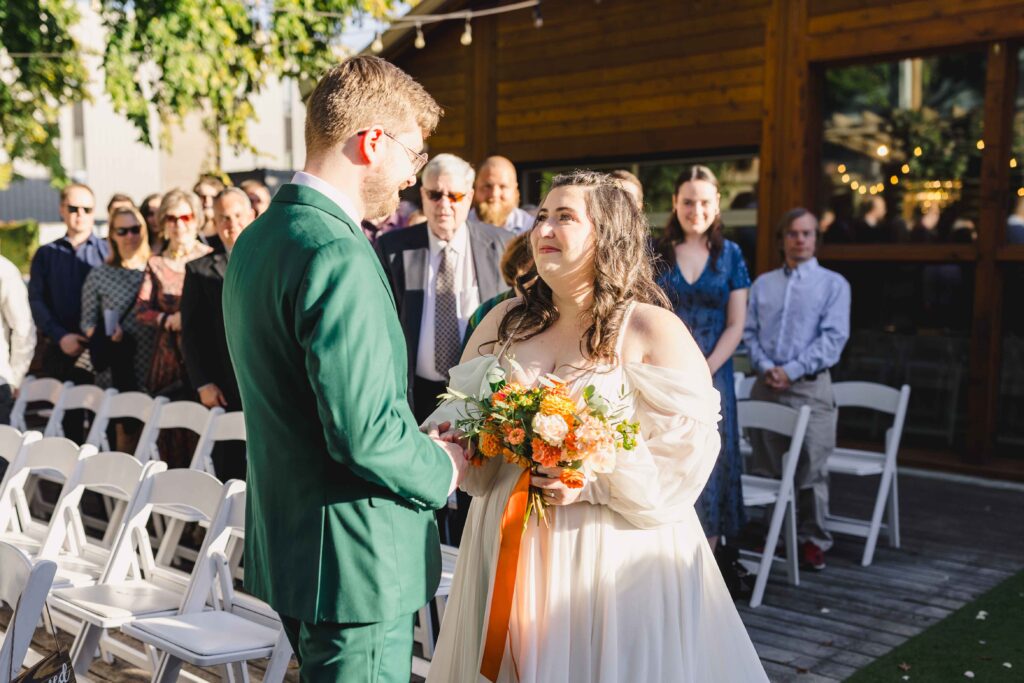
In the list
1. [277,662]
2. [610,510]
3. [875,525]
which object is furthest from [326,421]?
[875,525]

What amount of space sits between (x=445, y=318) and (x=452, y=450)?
91.0 inches

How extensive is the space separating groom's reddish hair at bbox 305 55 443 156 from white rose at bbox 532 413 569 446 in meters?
0.86

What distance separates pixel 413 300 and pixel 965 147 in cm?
517

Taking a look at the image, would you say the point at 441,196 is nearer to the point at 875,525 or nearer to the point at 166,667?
the point at 166,667

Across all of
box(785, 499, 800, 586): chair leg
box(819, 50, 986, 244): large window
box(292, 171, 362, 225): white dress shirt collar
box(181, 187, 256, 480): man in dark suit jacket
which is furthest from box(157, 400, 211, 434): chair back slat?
box(819, 50, 986, 244): large window

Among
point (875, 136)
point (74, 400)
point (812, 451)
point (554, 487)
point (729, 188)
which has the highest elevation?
point (875, 136)

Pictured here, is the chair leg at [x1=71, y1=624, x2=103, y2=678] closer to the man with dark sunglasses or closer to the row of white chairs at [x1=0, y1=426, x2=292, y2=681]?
the row of white chairs at [x1=0, y1=426, x2=292, y2=681]

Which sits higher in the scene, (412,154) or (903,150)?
(903,150)

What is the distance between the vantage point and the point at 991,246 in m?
7.72

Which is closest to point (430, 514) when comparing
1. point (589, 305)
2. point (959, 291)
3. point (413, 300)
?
point (589, 305)

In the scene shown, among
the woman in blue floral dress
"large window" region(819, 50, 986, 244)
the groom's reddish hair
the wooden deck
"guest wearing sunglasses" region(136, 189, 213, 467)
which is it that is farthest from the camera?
"large window" region(819, 50, 986, 244)

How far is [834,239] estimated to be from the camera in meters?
8.68

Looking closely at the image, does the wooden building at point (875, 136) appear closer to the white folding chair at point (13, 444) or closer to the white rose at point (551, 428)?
the white folding chair at point (13, 444)

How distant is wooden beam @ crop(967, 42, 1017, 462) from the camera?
7.62m
